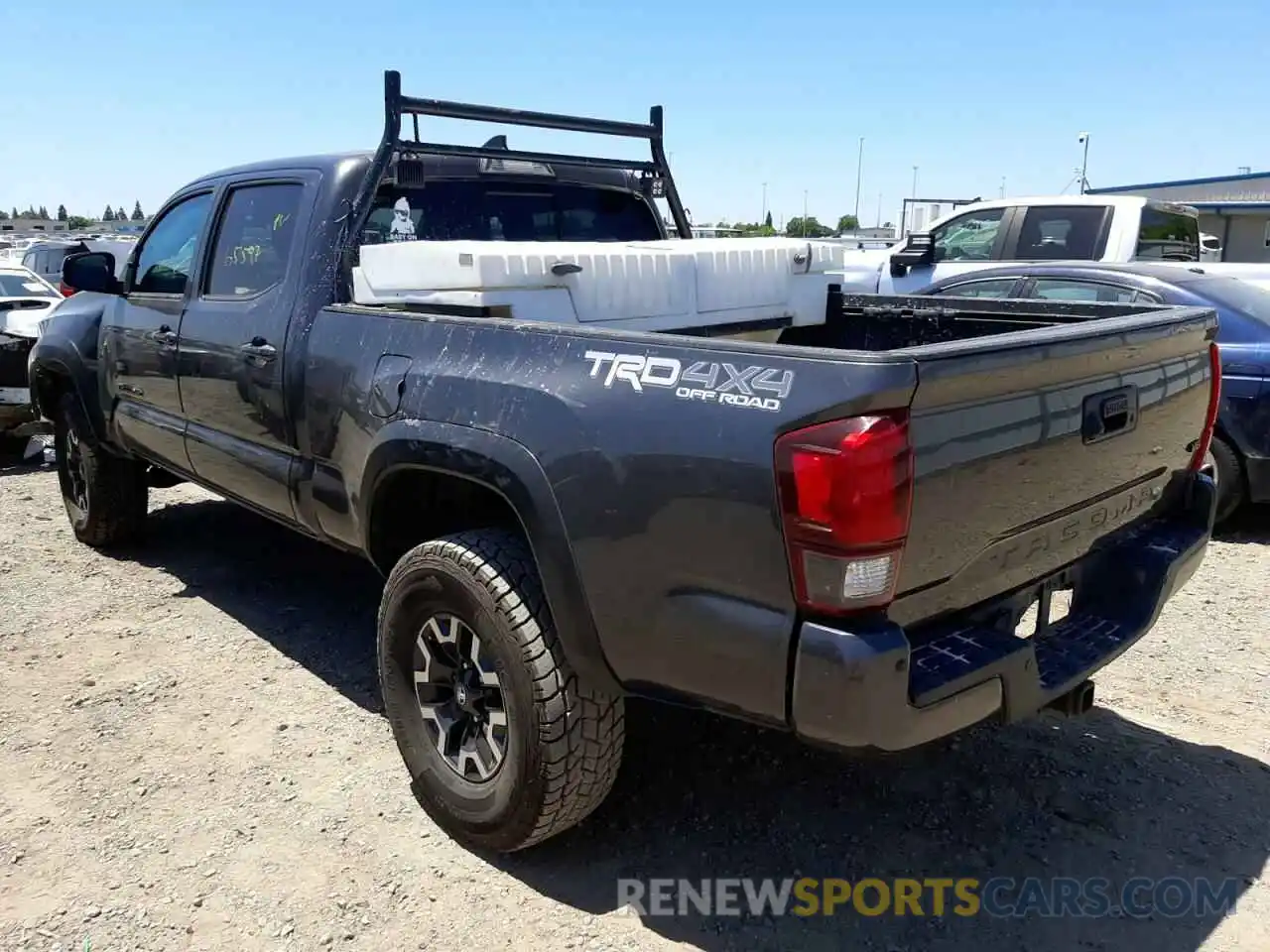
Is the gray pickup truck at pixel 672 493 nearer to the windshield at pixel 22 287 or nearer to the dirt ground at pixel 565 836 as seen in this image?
the dirt ground at pixel 565 836

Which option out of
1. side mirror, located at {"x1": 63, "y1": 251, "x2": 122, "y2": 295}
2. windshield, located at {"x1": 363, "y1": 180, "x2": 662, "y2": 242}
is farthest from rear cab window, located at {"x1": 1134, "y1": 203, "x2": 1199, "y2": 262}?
side mirror, located at {"x1": 63, "y1": 251, "x2": 122, "y2": 295}

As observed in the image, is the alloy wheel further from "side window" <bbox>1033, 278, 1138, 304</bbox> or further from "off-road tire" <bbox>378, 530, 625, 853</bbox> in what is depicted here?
"side window" <bbox>1033, 278, 1138, 304</bbox>

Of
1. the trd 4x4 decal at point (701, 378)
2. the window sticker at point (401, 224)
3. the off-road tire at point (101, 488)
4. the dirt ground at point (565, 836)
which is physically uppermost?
the window sticker at point (401, 224)

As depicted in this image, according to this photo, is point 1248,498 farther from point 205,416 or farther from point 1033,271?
point 205,416

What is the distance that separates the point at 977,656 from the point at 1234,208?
2910 cm

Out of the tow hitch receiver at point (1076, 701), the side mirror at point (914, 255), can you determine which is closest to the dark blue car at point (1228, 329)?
the side mirror at point (914, 255)

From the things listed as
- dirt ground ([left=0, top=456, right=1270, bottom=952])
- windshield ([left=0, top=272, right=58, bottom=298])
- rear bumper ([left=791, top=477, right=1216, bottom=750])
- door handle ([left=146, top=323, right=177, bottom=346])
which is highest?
door handle ([left=146, top=323, right=177, bottom=346])

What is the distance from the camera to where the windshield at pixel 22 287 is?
10094mm

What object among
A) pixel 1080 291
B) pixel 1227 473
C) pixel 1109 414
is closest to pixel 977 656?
pixel 1109 414

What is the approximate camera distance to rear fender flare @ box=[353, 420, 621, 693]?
2541 millimetres

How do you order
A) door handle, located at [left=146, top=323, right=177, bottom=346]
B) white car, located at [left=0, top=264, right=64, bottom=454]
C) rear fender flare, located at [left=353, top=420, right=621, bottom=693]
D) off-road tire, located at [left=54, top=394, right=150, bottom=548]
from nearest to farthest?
1. rear fender flare, located at [left=353, top=420, right=621, bottom=693]
2. door handle, located at [left=146, top=323, right=177, bottom=346]
3. off-road tire, located at [left=54, top=394, right=150, bottom=548]
4. white car, located at [left=0, top=264, right=64, bottom=454]

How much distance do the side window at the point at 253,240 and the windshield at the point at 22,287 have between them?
7.05 m

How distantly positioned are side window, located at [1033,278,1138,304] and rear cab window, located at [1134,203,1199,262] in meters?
2.23

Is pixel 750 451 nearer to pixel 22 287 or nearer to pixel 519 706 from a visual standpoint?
pixel 519 706
